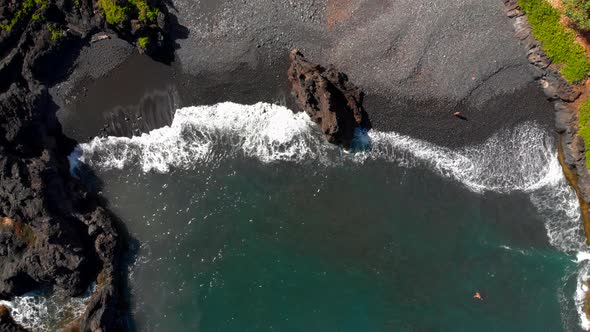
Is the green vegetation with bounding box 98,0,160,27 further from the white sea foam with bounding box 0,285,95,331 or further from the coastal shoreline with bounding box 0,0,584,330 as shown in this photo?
the white sea foam with bounding box 0,285,95,331

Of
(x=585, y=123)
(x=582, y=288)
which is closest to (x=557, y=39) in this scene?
(x=585, y=123)

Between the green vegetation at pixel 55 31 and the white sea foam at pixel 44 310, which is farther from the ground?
the green vegetation at pixel 55 31

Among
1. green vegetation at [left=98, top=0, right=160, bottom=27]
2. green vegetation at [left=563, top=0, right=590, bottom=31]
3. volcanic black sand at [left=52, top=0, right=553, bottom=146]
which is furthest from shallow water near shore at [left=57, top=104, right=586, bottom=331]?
green vegetation at [left=563, top=0, right=590, bottom=31]

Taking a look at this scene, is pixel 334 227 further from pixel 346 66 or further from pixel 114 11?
pixel 114 11

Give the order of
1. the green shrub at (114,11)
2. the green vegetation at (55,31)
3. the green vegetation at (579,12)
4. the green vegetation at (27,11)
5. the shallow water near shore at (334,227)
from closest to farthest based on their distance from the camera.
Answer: the green vegetation at (579,12) → the green shrub at (114,11) → the green vegetation at (27,11) → the green vegetation at (55,31) → the shallow water near shore at (334,227)

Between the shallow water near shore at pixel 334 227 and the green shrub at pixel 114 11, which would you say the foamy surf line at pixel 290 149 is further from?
the green shrub at pixel 114 11

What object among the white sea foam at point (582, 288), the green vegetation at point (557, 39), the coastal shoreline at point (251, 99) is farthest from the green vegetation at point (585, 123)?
the white sea foam at point (582, 288)

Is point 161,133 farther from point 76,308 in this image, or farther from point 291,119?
point 76,308

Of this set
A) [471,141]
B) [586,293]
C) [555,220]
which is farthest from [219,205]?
[586,293]
